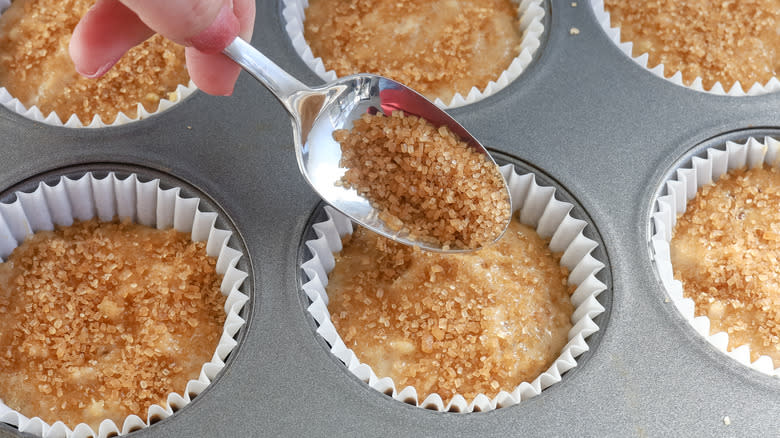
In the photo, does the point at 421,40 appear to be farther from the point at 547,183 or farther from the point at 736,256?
the point at 736,256

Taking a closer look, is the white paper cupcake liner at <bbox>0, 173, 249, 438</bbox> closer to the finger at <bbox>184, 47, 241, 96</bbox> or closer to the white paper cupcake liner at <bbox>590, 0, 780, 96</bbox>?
the finger at <bbox>184, 47, 241, 96</bbox>

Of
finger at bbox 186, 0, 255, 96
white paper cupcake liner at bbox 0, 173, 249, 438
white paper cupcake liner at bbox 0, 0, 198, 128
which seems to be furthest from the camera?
white paper cupcake liner at bbox 0, 0, 198, 128

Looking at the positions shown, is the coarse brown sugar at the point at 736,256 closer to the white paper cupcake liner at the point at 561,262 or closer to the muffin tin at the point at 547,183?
the muffin tin at the point at 547,183

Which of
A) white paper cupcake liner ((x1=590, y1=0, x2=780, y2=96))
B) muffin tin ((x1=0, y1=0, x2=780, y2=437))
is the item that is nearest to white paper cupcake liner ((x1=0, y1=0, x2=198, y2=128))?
muffin tin ((x1=0, y1=0, x2=780, y2=437))

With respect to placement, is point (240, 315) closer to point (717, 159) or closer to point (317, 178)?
point (317, 178)

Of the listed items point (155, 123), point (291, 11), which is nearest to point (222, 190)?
point (155, 123)

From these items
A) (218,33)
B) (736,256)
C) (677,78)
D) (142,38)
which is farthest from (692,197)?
(142,38)
